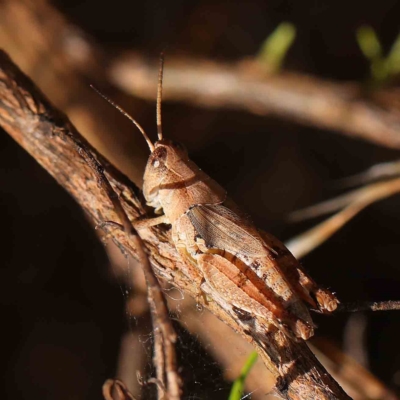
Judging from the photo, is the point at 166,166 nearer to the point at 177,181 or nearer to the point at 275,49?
the point at 177,181

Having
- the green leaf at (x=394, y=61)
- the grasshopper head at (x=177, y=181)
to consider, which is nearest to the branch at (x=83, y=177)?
Answer: the grasshopper head at (x=177, y=181)

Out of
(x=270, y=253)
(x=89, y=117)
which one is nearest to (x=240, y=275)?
(x=270, y=253)

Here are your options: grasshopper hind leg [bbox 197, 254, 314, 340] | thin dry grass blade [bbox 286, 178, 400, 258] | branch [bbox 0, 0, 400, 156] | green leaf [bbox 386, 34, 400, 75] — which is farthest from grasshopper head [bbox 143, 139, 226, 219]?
green leaf [bbox 386, 34, 400, 75]

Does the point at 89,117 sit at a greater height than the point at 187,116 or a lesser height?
lesser

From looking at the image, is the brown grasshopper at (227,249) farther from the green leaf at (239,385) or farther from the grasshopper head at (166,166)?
the green leaf at (239,385)

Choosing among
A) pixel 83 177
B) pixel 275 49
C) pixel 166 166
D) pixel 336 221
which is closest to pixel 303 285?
pixel 336 221

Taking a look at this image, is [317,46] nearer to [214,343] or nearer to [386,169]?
[386,169]

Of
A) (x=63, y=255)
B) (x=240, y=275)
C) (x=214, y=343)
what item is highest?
(x=240, y=275)
